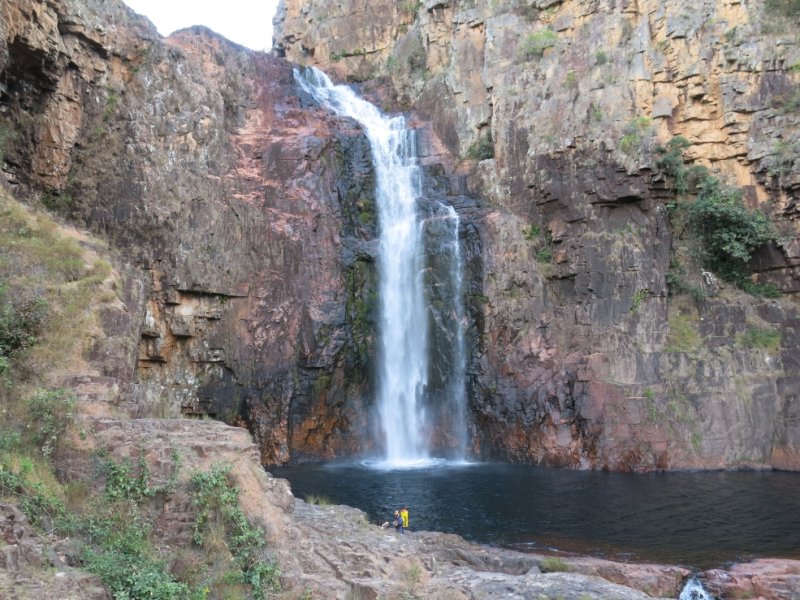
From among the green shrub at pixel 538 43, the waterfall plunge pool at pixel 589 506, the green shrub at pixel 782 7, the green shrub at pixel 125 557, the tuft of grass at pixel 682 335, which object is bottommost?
the waterfall plunge pool at pixel 589 506

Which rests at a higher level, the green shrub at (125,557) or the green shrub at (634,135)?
the green shrub at (634,135)

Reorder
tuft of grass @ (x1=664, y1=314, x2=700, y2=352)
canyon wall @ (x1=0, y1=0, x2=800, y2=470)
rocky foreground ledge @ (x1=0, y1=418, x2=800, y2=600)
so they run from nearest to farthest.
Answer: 1. rocky foreground ledge @ (x1=0, y1=418, x2=800, y2=600)
2. canyon wall @ (x1=0, y1=0, x2=800, y2=470)
3. tuft of grass @ (x1=664, y1=314, x2=700, y2=352)

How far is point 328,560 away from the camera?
37.9 ft

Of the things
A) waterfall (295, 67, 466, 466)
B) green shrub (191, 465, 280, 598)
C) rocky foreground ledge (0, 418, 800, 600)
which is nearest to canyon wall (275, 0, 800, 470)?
waterfall (295, 67, 466, 466)

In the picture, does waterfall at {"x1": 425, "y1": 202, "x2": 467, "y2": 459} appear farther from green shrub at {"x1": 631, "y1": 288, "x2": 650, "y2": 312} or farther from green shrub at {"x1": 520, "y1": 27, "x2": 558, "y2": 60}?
green shrub at {"x1": 520, "y1": 27, "x2": 558, "y2": 60}

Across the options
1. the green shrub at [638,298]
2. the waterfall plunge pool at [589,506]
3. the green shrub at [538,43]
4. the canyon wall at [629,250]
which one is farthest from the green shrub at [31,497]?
the green shrub at [538,43]

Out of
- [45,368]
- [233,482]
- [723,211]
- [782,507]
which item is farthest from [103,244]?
[723,211]

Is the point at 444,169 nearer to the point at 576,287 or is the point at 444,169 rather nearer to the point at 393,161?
the point at 393,161

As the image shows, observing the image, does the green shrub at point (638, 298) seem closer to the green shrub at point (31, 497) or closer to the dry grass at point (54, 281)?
the dry grass at point (54, 281)

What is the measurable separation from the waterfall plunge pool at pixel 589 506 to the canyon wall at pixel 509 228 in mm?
2408

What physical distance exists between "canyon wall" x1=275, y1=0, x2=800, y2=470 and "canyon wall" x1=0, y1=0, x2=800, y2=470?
10cm

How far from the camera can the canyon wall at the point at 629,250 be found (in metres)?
26.9

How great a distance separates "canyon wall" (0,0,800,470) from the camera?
25.9m

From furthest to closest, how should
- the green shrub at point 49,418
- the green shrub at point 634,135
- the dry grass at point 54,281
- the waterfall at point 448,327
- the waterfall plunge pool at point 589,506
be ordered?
the waterfall at point 448,327 → the green shrub at point 634,135 → the waterfall plunge pool at point 589,506 → the dry grass at point 54,281 → the green shrub at point 49,418
